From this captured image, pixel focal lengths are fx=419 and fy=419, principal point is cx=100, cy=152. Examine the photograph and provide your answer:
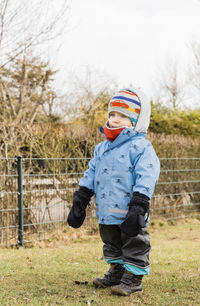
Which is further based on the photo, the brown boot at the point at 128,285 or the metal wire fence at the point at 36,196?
the metal wire fence at the point at 36,196

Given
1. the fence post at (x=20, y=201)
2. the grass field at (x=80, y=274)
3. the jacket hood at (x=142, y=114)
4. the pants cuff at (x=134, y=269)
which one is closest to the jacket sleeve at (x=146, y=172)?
the jacket hood at (x=142, y=114)

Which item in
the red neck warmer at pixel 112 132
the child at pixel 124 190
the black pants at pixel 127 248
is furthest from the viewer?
the red neck warmer at pixel 112 132

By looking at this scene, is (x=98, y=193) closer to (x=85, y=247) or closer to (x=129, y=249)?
(x=129, y=249)

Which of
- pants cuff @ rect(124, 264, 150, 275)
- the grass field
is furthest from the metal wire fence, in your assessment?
pants cuff @ rect(124, 264, 150, 275)

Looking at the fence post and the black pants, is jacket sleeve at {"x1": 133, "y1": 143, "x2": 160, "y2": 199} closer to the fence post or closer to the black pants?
the black pants

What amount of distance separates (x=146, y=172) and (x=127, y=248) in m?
0.66

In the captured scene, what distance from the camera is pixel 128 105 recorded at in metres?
3.69

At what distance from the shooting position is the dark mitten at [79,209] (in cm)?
360

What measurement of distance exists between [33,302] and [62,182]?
13.0 ft

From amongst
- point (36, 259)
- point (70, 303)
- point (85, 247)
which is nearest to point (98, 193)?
point (70, 303)

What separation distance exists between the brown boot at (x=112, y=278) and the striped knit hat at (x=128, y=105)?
4.19ft

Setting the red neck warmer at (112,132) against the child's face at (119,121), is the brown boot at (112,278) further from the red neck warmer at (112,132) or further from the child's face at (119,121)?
the child's face at (119,121)

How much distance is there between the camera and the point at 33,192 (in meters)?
6.53

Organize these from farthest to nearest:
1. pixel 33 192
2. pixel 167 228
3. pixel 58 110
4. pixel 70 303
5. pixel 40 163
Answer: pixel 58 110
pixel 167 228
pixel 40 163
pixel 33 192
pixel 70 303
